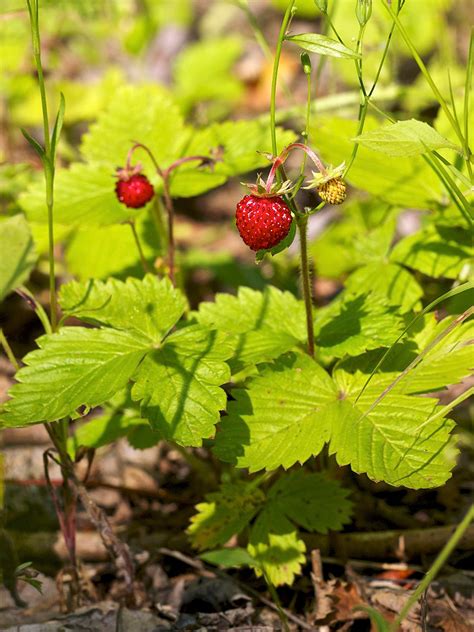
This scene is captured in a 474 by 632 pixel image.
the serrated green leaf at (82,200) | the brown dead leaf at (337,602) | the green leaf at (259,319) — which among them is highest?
the serrated green leaf at (82,200)

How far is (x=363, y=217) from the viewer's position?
2.70 m

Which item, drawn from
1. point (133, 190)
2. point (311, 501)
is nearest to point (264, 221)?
point (133, 190)

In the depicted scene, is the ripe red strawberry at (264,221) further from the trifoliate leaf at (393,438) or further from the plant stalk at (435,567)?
the plant stalk at (435,567)

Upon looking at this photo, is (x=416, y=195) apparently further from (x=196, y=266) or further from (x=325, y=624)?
(x=196, y=266)

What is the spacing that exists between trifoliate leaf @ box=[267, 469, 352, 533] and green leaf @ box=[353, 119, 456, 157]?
0.76 meters

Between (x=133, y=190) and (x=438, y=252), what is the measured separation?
799 mm

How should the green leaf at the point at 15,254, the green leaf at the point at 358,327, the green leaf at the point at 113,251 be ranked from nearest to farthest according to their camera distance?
the green leaf at the point at 358,327 < the green leaf at the point at 15,254 < the green leaf at the point at 113,251

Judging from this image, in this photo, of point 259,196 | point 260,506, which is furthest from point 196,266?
point 259,196

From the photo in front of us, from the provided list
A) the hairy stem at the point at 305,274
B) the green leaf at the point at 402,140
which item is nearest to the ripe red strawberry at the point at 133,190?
the hairy stem at the point at 305,274

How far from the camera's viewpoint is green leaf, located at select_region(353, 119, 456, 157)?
1.34 meters

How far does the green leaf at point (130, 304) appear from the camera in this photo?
1611 millimetres

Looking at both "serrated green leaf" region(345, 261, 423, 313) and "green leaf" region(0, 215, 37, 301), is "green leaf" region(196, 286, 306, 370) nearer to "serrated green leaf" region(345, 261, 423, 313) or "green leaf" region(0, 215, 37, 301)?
"serrated green leaf" region(345, 261, 423, 313)

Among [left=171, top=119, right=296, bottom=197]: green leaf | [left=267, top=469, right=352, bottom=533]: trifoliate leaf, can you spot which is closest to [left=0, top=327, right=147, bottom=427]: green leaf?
[left=267, top=469, right=352, bottom=533]: trifoliate leaf

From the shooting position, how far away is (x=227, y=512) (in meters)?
1.70
